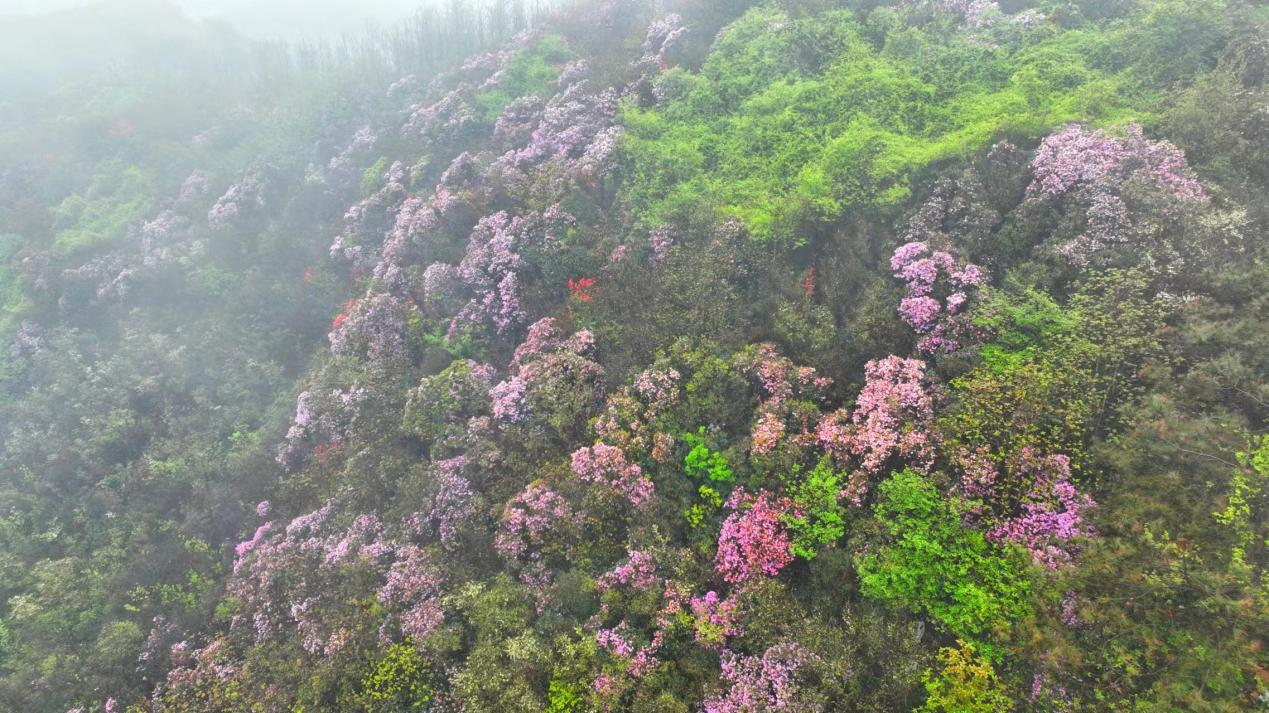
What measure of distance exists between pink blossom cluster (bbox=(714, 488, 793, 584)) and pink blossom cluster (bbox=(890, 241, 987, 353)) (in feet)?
19.5

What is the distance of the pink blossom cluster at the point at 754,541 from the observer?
13.2 meters

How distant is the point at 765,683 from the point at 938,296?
10892mm

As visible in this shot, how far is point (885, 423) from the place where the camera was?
44.6ft

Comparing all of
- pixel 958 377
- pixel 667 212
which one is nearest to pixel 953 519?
pixel 958 377

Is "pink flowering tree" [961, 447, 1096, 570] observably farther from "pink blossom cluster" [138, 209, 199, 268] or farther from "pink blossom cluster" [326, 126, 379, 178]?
"pink blossom cluster" [138, 209, 199, 268]

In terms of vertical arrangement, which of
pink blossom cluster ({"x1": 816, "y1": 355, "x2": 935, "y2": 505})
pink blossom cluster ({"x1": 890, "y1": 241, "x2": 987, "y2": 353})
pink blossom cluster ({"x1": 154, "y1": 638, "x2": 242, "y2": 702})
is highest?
pink blossom cluster ({"x1": 890, "y1": 241, "x2": 987, "y2": 353})

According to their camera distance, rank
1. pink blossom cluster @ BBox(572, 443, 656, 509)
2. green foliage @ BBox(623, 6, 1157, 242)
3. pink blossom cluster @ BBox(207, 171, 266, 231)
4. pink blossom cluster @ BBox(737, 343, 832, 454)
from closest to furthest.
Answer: pink blossom cluster @ BBox(737, 343, 832, 454), pink blossom cluster @ BBox(572, 443, 656, 509), green foliage @ BBox(623, 6, 1157, 242), pink blossom cluster @ BBox(207, 171, 266, 231)

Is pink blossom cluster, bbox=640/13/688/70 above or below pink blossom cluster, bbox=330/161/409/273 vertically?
above

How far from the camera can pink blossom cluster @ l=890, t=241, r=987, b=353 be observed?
14.8 meters

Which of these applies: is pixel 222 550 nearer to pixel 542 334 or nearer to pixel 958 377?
pixel 542 334

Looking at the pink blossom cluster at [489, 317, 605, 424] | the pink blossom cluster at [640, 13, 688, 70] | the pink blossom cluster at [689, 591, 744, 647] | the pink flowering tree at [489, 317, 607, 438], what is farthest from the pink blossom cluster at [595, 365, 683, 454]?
the pink blossom cluster at [640, 13, 688, 70]

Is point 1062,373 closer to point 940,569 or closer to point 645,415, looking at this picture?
point 940,569

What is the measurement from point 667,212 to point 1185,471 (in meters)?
Answer: 16.5

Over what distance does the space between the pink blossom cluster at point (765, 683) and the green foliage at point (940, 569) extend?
7.11 feet
